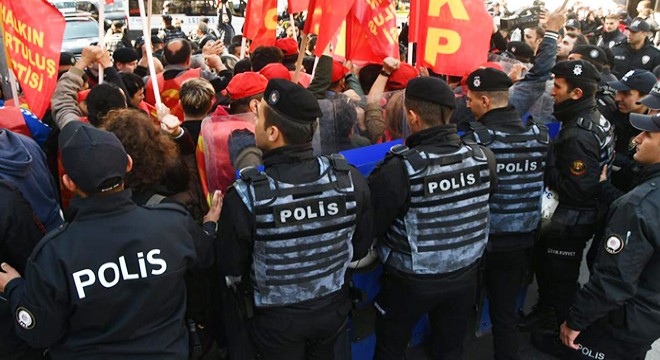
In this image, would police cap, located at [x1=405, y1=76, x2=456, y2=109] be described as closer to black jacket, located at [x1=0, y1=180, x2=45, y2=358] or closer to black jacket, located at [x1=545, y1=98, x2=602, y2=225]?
black jacket, located at [x1=545, y1=98, x2=602, y2=225]

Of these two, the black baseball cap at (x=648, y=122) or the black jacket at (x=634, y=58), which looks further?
the black jacket at (x=634, y=58)

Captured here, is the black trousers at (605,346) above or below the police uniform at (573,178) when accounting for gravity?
below

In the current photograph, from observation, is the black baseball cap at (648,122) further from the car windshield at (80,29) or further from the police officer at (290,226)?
the car windshield at (80,29)

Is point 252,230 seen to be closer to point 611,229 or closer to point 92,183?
point 92,183

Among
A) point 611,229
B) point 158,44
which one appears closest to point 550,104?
point 611,229

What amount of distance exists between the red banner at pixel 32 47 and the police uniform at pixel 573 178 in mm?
3388

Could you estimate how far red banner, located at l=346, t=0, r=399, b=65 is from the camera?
4547 mm

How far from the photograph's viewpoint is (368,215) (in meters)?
2.56

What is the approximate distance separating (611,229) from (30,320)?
268cm

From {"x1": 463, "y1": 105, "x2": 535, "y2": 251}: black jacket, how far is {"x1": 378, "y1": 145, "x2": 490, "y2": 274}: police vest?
1.56 feet

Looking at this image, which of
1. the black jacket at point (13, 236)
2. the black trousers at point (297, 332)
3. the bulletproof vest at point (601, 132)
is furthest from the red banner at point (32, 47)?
the bulletproof vest at point (601, 132)

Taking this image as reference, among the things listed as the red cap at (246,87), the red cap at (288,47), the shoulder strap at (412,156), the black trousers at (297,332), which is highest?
the red cap at (246,87)

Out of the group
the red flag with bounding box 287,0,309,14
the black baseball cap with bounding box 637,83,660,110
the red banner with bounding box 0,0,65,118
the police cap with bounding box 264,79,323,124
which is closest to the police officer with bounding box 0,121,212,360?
the police cap with bounding box 264,79,323,124

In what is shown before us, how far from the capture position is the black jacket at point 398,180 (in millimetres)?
2615
